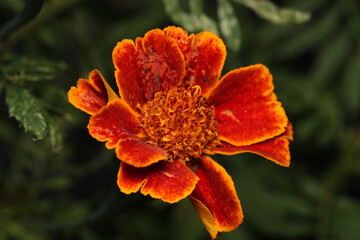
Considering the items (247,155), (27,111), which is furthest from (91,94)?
(247,155)

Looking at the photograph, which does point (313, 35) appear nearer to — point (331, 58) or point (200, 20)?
point (331, 58)

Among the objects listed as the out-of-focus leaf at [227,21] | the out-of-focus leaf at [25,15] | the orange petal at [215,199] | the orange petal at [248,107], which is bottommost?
the orange petal at [215,199]

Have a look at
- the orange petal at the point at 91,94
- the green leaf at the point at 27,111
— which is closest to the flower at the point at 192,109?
the orange petal at the point at 91,94

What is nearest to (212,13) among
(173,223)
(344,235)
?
(173,223)

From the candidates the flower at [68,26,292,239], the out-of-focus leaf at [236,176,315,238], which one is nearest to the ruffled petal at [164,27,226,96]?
the flower at [68,26,292,239]

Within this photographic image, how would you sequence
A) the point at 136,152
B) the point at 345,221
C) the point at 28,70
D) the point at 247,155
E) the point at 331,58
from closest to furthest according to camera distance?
1. the point at 136,152
2. the point at 28,70
3. the point at 345,221
4. the point at 331,58
5. the point at 247,155

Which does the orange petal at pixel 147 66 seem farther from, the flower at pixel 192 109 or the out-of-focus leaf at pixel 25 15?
the out-of-focus leaf at pixel 25 15
